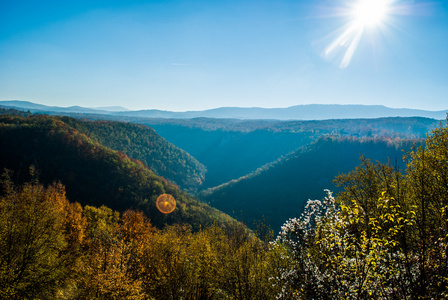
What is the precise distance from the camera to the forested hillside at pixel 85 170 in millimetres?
118312

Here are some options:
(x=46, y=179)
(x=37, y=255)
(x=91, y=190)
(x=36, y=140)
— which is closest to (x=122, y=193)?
(x=91, y=190)

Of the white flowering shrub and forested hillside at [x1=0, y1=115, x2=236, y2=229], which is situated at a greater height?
the white flowering shrub

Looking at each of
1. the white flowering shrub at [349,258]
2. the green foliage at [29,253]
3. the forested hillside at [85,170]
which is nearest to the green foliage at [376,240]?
the white flowering shrub at [349,258]

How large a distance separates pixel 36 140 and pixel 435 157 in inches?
6725

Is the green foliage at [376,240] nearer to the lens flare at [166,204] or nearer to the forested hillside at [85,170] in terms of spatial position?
the forested hillside at [85,170]

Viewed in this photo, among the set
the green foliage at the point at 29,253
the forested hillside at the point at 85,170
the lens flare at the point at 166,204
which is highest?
the green foliage at the point at 29,253

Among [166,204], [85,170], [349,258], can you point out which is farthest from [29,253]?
[85,170]

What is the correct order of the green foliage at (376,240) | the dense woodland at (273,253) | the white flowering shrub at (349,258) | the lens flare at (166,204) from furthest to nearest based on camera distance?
the lens flare at (166,204), the dense woodland at (273,253), the green foliage at (376,240), the white flowering shrub at (349,258)

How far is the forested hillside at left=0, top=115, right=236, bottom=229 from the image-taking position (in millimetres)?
118312

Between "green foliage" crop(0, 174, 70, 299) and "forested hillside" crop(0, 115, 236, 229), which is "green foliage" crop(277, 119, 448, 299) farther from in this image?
"forested hillside" crop(0, 115, 236, 229)

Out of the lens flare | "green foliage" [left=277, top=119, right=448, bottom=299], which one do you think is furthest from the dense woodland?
the lens flare

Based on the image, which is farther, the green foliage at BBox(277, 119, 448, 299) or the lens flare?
the lens flare

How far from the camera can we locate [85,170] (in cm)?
13112

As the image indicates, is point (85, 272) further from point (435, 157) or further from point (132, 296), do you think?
point (435, 157)
